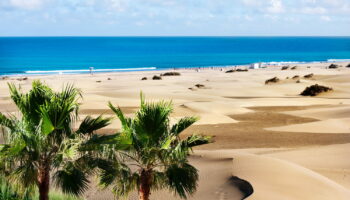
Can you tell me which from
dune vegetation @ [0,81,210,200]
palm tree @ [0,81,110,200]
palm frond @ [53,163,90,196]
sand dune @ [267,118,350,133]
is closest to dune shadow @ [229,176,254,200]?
dune vegetation @ [0,81,210,200]

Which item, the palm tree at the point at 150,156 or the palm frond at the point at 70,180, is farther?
the palm tree at the point at 150,156

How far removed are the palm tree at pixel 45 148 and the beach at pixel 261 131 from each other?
4575 millimetres

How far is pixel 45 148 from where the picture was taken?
9.47 m

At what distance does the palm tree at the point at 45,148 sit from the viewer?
30.3 ft

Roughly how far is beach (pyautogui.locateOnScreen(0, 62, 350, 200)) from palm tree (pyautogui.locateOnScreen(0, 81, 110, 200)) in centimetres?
457

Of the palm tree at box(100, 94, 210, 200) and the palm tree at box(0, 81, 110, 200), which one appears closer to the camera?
the palm tree at box(0, 81, 110, 200)

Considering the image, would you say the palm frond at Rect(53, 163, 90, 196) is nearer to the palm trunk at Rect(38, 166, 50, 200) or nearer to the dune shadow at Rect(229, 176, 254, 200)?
the palm trunk at Rect(38, 166, 50, 200)

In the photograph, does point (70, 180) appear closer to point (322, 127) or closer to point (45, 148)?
point (45, 148)

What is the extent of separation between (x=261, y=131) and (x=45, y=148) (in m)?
17.0

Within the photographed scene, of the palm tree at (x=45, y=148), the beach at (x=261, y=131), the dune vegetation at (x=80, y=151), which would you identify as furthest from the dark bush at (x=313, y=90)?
the palm tree at (x=45, y=148)

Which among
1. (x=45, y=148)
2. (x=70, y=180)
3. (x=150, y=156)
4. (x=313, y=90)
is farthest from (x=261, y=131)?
(x=45, y=148)

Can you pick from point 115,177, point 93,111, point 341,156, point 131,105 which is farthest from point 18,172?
point 131,105

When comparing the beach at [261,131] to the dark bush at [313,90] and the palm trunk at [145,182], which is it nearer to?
the dark bush at [313,90]

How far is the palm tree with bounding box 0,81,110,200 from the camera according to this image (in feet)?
30.3
